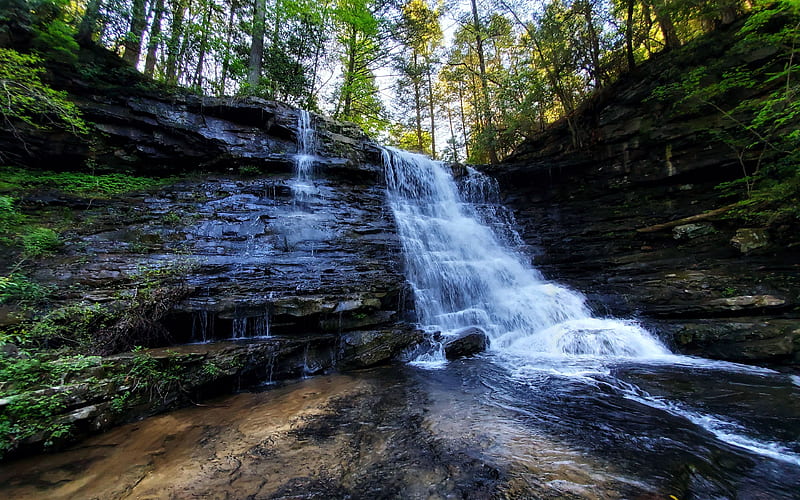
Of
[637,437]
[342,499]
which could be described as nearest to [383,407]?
[342,499]

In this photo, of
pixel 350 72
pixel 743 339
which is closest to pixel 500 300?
pixel 743 339

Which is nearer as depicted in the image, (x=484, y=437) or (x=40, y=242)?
(x=484, y=437)

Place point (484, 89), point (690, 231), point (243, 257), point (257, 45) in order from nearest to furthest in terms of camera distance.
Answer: point (243, 257), point (690, 231), point (257, 45), point (484, 89)

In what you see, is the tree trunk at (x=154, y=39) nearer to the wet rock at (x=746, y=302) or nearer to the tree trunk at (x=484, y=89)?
the tree trunk at (x=484, y=89)

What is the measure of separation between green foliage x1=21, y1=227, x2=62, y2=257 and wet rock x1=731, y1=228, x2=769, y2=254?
14.8 meters

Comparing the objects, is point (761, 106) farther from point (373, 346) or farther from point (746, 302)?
point (373, 346)

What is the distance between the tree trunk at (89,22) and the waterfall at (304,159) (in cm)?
600

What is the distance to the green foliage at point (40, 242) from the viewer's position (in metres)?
5.31

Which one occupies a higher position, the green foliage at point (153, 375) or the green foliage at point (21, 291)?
the green foliage at point (21, 291)

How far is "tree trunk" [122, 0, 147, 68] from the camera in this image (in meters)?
9.30

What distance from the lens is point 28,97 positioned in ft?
17.5

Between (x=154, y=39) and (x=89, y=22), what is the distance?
162 cm

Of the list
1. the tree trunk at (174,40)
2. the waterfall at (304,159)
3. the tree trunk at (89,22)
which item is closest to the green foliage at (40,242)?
the waterfall at (304,159)

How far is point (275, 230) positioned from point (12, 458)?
18.6 ft
